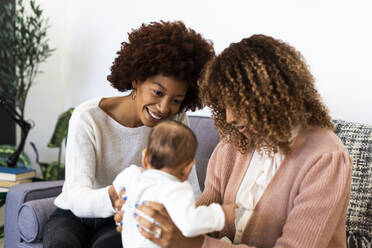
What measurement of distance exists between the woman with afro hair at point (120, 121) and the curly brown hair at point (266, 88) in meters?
0.32

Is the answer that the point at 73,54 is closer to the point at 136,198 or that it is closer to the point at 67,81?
the point at 67,81

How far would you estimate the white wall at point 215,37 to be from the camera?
1.85 meters

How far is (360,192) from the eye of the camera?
1.45 metres

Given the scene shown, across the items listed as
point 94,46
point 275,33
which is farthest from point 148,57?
point 94,46

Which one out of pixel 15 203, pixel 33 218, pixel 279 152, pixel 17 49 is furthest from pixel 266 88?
pixel 17 49

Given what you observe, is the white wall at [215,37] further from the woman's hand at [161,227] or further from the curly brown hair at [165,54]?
the woman's hand at [161,227]

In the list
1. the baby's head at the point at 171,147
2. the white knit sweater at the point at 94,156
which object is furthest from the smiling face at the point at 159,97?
the baby's head at the point at 171,147

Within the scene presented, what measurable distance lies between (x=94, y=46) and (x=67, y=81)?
1.56ft

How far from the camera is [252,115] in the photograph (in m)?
1.07

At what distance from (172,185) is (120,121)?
697 mm

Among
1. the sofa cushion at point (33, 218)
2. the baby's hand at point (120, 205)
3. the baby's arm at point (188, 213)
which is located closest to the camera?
the baby's arm at point (188, 213)

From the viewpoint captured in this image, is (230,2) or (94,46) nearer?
(230,2)

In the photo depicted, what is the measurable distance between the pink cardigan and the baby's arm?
0.25ft

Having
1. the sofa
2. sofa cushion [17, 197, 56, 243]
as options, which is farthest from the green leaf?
sofa cushion [17, 197, 56, 243]
